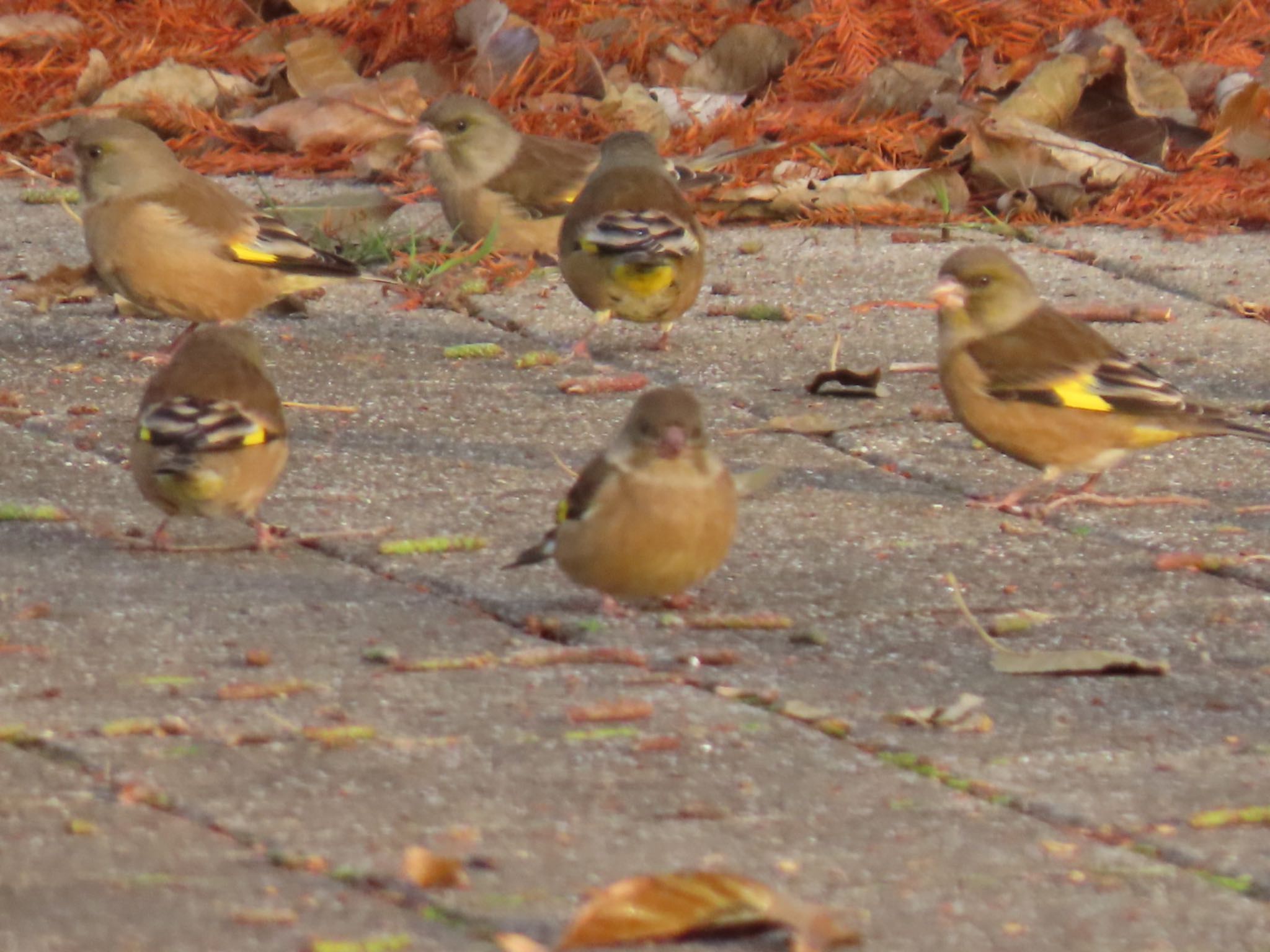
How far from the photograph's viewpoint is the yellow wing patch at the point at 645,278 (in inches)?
294

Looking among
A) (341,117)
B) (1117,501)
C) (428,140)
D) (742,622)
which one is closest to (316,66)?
(341,117)

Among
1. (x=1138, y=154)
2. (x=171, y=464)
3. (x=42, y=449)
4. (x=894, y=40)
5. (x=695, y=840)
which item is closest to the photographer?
(x=695, y=840)

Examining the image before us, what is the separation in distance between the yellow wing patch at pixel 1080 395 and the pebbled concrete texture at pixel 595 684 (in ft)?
0.84

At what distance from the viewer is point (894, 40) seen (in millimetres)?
10727

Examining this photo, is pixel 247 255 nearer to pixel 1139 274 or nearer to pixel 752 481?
pixel 752 481

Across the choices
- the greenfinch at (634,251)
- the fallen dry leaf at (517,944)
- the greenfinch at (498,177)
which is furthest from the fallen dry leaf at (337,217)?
the fallen dry leaf at (517,944)

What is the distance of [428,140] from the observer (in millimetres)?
9047

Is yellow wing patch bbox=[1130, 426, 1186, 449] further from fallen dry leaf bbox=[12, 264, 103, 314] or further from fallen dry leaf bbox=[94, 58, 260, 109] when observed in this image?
fallen dry leaf bbox=[94, 58, 260, 109]

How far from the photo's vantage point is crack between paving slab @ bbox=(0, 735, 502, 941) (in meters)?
3.03

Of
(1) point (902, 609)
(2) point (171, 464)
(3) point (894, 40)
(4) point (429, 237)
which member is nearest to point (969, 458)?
(1) point (902, 609)

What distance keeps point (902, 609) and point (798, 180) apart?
4669 mm

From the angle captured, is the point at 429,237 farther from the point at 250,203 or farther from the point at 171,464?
the point at 171,464

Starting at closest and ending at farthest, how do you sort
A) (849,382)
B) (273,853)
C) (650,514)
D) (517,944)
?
(517,944) → (273,853) → (650,514) → (849,382)

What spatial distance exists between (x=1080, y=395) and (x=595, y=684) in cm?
261
